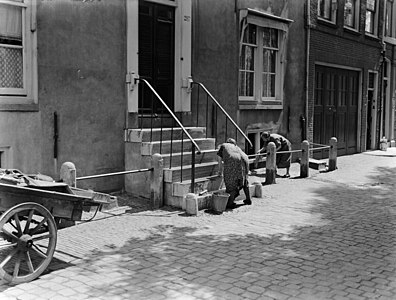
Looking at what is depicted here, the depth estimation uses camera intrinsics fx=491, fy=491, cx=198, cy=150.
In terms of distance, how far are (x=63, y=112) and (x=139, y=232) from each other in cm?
279

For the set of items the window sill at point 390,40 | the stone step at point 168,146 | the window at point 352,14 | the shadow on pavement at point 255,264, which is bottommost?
the shadow on pavement at point 255,264

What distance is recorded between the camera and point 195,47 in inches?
450

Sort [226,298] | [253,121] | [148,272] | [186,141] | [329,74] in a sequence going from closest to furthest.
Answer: [226,298] < [148,272] < [186,141] < [253,121] < [329,74]

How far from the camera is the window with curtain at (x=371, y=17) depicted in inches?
804

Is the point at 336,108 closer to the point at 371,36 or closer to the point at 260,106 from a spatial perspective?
the point at 371,36

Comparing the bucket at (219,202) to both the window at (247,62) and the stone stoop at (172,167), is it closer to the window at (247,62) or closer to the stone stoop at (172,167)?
the stone stoop at (172,167)

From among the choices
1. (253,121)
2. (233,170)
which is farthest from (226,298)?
(253,121)

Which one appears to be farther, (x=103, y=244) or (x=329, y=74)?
(x=329, y=74)

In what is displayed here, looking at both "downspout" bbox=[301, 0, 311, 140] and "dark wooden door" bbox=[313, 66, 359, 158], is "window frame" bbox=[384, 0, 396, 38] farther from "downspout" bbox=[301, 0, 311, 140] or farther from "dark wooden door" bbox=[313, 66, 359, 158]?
"downspout" bbox=[301, 0, 311, 140]

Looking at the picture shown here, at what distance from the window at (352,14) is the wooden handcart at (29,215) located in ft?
50.8

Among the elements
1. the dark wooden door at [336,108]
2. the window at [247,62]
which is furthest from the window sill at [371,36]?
the window at [247,62]

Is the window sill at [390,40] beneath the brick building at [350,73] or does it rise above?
above

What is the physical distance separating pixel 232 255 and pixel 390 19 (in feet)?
64.2

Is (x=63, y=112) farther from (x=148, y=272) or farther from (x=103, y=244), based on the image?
(x=148, y=272)
